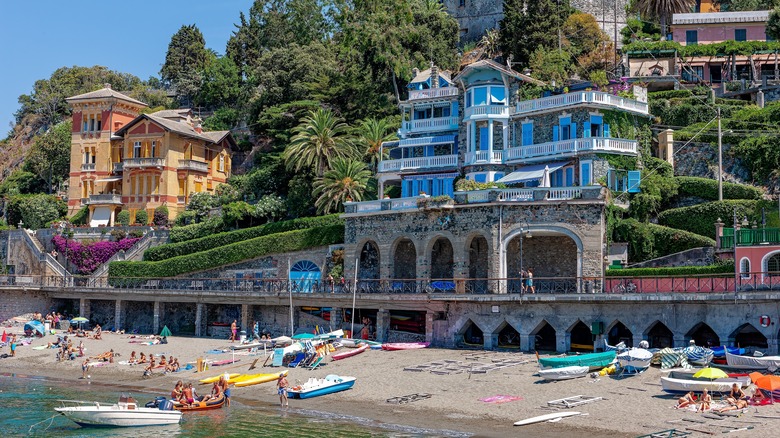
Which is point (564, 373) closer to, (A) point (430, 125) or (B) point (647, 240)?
(B) point (647, 240)

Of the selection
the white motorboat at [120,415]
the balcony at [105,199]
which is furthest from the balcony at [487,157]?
the balcony at [105,199]

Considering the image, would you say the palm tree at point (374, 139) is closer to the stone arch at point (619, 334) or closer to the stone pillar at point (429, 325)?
the stone pillar at point (429, 325)

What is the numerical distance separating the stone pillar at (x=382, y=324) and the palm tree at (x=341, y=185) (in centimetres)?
1226

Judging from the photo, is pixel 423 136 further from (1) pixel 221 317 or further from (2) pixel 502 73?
(1) pixel 221 317

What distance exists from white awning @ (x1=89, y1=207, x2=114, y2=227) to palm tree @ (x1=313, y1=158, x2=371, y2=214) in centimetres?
2571

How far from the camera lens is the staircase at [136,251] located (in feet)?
223

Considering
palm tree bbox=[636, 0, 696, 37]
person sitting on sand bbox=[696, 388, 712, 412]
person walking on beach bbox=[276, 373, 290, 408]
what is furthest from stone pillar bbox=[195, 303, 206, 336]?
palm tree bbox=[636, 0, 696, 37]

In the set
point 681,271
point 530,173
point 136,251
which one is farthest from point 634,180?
point 136,251

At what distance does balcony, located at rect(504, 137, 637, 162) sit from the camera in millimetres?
50969

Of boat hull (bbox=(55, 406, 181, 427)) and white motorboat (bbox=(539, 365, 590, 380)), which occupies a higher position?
white motorboat (bbox=(539, 365, 590, 380))

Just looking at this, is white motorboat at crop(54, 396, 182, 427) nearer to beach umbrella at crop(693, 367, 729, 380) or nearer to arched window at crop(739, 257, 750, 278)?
beach umbrella at crop(693, 367, 729, 380)

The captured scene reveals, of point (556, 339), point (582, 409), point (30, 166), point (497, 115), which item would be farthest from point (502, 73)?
point (30, 166)

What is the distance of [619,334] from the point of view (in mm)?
42688

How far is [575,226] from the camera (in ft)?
149
